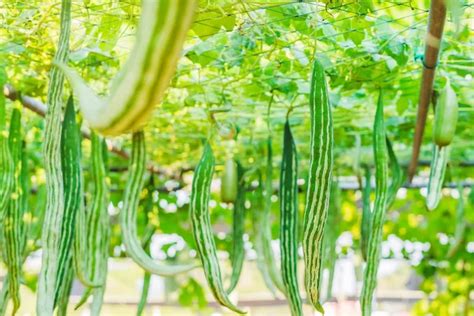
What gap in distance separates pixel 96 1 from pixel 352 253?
3.25m

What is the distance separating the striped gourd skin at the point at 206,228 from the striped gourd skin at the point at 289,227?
0.13 meters

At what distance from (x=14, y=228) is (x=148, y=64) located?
1426 millimetres

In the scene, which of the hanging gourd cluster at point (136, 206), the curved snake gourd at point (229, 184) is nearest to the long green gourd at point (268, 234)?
the hanging gourd cluster at point (136, 206)

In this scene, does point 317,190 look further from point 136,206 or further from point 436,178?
point 436,178

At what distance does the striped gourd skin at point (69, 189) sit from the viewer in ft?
5.65

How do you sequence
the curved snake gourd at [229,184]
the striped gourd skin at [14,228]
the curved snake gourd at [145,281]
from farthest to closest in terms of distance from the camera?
the curved snake gourd at [229,184]
the curved snake gourd at [145,281]
the striped gourd skin at [14,228]

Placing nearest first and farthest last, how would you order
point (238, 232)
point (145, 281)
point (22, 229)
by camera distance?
point (22, 229), point (145, 281), point (238, 232)

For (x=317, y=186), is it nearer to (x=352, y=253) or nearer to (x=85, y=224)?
(x=85, y=224)

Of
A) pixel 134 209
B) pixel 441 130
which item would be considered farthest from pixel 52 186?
pixel 441 130

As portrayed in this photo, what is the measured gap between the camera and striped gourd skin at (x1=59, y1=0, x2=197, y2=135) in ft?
1.95

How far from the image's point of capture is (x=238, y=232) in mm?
2697

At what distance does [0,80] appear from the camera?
216 centimetres

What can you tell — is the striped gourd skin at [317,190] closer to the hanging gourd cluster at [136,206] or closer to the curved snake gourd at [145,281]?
the hanging gourd cluster at [136,206]

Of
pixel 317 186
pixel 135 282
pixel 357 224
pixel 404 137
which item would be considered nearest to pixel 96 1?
pixel 317 186
